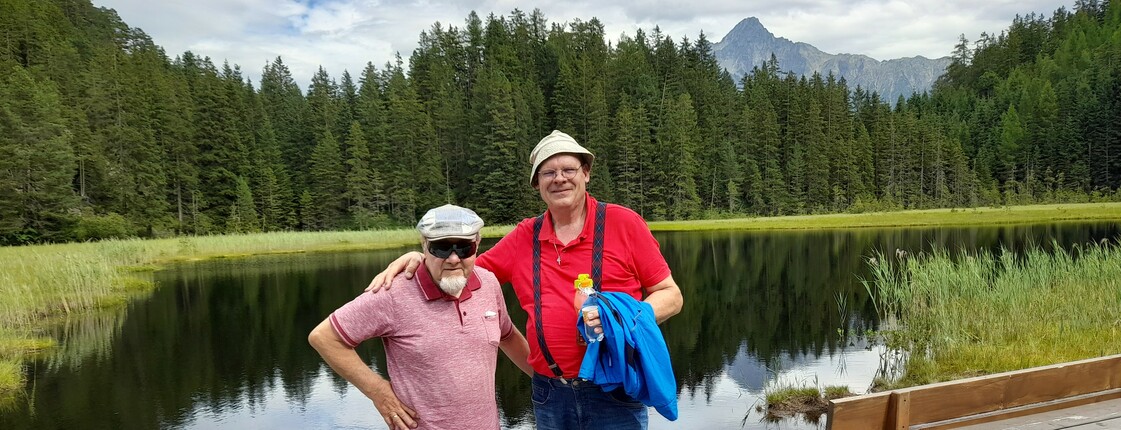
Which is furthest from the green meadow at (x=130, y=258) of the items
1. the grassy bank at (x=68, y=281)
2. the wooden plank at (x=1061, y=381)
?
the wooden plank at (x=1061, y=381)

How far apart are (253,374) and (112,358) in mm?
3130

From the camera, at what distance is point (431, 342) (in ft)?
7.60

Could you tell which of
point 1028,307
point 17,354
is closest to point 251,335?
point 17,354

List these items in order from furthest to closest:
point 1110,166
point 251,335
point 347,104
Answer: point 347,104 < point 1110,166 < point 251,335

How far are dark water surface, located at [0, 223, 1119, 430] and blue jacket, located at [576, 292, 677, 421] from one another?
18.6ft

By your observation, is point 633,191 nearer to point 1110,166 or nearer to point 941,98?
point 1110,166

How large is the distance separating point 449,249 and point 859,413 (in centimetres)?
203

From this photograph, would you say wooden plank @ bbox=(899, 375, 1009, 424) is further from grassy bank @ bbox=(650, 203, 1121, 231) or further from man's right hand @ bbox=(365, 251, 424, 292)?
grassy bank @ bbox=(650, 203, 1121, 231)

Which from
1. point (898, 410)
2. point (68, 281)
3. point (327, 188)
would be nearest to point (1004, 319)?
point (898, 410)

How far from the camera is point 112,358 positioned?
11.8 meters

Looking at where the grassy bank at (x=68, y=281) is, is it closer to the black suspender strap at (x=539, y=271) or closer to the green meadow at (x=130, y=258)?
the green meadow at (x=130, y=258)

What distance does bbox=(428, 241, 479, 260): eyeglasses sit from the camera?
232cm

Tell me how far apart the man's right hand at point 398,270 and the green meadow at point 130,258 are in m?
8.66

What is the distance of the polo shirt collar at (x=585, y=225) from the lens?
102 inches
